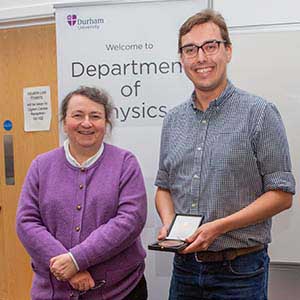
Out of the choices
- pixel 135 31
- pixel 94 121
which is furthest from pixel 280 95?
pixel 94 121

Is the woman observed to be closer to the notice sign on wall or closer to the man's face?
the man's face

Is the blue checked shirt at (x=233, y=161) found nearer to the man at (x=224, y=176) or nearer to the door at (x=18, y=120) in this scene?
the man at (x=224, y=176)

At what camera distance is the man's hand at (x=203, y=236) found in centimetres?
140

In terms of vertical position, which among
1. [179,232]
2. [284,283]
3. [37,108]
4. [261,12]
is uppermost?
[261,12]

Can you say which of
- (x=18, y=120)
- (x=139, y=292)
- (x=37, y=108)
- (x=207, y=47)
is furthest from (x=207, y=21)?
(x=18, y=120)

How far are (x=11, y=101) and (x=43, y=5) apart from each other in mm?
732

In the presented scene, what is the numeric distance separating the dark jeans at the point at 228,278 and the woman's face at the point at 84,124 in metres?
0.56

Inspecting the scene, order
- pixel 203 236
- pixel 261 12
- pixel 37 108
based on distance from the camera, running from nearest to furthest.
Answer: pixel 203 236
pixel 261 12
pixel 37 108

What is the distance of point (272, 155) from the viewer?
1446 millimetres

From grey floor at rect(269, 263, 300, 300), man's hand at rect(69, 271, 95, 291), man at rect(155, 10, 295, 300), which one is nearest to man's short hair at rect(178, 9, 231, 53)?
man at rect(155, 10, 295, 300)

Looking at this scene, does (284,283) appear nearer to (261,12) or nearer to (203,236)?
(203,236)

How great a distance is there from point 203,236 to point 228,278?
20 cm

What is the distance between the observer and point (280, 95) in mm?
2273

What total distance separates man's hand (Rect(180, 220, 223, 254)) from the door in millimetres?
1941
